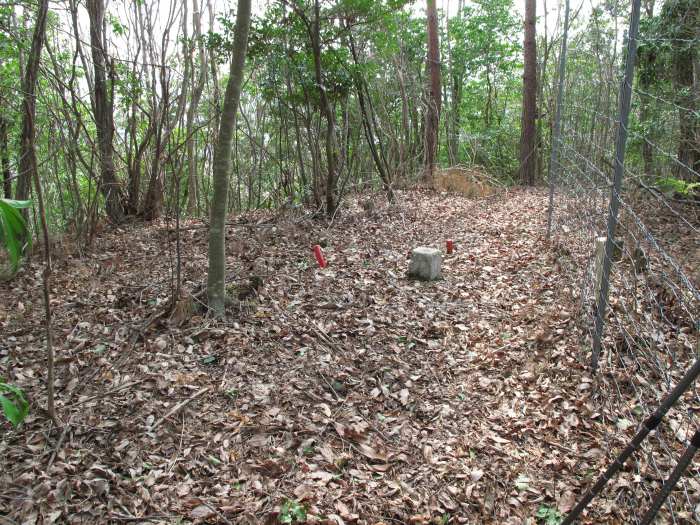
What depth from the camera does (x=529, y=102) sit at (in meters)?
11.3

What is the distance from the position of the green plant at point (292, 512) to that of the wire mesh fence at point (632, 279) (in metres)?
1.44

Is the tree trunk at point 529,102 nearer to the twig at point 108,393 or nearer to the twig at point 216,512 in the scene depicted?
the twig at point 108,393

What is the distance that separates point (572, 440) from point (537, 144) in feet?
35.6

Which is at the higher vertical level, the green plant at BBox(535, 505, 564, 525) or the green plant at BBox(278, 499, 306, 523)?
the green plant at BBox(278, 499, 306, 523)

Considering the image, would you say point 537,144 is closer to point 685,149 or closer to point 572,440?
point 685,149

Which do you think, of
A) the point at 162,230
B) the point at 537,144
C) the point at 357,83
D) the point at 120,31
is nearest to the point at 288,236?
the point at 162,230

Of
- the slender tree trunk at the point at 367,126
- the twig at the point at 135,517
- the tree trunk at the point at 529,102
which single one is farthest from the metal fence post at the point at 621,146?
the tree trunk at the point at 529,102

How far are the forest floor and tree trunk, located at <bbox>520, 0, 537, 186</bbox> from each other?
7146 millimetres

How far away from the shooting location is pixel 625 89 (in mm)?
2773

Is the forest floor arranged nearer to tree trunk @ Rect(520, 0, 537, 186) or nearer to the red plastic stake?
the red plastic stake

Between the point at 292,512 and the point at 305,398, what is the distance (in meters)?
0.91

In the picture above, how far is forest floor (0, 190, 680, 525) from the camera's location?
99.4 inches

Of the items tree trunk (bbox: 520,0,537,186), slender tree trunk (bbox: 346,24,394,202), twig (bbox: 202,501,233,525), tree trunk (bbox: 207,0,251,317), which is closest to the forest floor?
twig (bbox: 202,501,233,525)

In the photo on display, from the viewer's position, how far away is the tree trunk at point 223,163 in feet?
12.1
